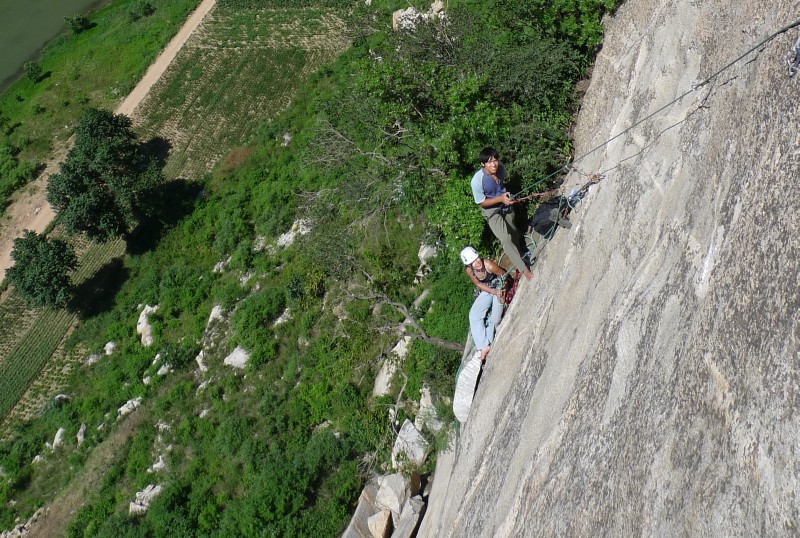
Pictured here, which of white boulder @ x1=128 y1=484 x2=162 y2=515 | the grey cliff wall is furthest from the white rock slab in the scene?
the grey cliff wall

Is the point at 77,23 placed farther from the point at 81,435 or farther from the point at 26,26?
the point at 81,435

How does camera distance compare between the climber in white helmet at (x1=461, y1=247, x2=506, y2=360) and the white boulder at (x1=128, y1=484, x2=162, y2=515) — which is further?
the white boulder at (x1=128, y1=484, x2=162, y2=515)

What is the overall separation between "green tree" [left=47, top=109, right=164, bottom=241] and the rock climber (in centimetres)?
1819

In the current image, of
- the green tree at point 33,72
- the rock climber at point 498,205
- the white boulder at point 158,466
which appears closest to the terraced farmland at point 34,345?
the white boulder at point 158,466

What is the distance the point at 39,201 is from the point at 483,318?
26129mm

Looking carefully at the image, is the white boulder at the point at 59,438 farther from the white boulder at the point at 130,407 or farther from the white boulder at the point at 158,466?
the white boulder at the point at 158,466

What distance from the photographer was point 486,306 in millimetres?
11516

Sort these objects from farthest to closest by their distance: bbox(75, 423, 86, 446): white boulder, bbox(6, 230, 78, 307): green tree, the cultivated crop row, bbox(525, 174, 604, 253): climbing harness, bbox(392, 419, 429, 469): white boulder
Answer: bbox(6, 230, 78, 307): green tree
the cultivated crop row
bbox(75, 423, 86, 446): white boulder
bbox(392, 419, 429, 469): white boulder
bbox(525, 174, 604, 253): climbing harness

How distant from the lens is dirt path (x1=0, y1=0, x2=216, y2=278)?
28.4m

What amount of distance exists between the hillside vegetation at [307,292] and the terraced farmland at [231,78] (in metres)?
2.53

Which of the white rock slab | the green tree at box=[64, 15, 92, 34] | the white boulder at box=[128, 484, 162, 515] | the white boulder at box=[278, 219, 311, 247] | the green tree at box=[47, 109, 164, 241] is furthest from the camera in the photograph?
the green tree at box=[64, 15, 92, 34]

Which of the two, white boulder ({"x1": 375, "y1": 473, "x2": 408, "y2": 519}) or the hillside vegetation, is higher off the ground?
the hillside vegetation

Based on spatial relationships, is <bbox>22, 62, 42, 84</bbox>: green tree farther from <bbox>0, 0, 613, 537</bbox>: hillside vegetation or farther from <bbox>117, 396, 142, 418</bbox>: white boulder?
<bbox>117, 396, 142, 418</bbox>: white boulder

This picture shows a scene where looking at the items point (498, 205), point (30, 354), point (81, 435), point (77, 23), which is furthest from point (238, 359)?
point (77, 23)
